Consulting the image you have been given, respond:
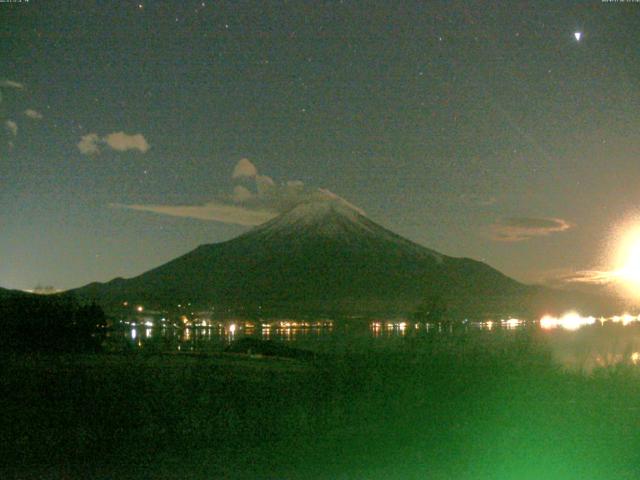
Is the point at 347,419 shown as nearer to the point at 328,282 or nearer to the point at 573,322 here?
the point at 573,322

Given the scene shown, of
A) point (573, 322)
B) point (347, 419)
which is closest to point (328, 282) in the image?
point (573, 322)

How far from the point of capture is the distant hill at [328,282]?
436 ft

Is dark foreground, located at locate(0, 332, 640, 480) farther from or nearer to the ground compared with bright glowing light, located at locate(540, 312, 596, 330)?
nearer to the ground

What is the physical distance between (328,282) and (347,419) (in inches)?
5592

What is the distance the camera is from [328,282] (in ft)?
516

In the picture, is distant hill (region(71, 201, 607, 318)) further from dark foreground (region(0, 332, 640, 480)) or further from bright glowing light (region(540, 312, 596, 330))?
dark foreground (region(0, 332, 640, 480))

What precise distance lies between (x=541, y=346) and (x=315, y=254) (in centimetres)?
15514

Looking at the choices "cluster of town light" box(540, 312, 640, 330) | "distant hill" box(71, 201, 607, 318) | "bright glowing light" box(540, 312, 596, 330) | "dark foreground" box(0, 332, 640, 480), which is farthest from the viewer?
"distant hill" box(71, 201, 607, 318)

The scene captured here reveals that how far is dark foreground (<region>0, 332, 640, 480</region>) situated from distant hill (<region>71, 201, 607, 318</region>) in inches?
3587

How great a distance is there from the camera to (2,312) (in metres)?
33.4

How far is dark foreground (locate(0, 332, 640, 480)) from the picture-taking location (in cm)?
1201

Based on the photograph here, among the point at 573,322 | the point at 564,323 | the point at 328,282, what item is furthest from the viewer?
the point at 328,282

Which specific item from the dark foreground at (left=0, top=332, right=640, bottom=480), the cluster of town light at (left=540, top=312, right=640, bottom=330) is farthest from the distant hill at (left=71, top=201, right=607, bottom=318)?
the dark foreground at (left=0, top=332, right=640, bottom=480)

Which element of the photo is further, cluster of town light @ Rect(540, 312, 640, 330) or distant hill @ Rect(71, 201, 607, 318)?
distant hill @ Rect(71, 201, 607, 318)
